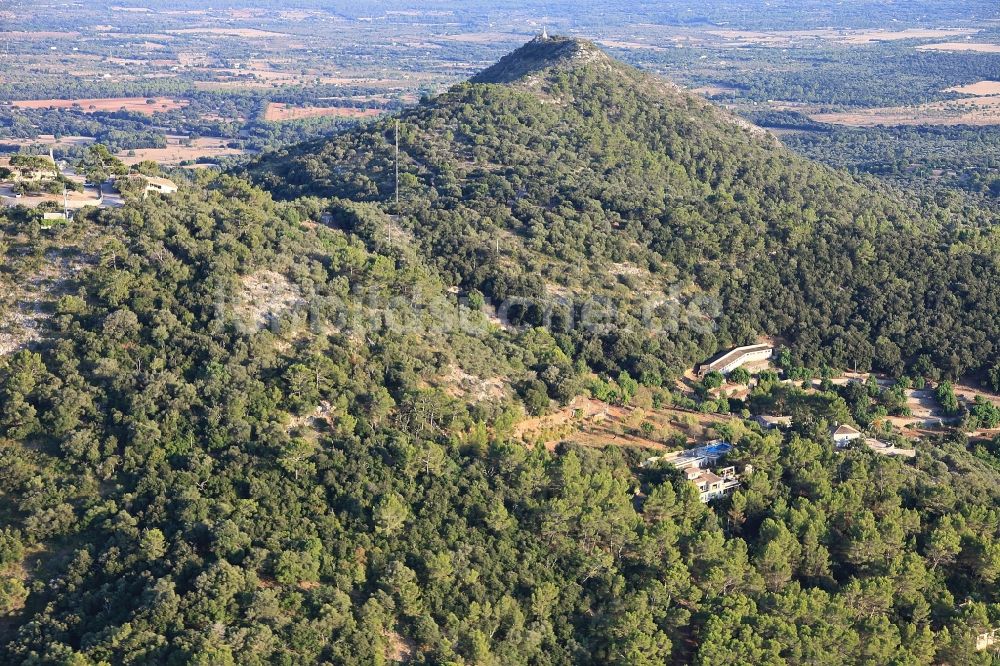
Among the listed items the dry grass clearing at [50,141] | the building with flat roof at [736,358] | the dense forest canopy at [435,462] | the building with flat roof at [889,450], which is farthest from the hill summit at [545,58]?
the dry grass clearing at [50,141]

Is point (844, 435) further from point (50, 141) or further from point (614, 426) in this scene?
point (50, 141)

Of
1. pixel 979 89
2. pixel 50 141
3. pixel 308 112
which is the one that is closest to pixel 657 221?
pixel 50 141

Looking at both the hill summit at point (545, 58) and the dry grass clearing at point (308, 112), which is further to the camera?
the dry grass clearing at point (308, 112)

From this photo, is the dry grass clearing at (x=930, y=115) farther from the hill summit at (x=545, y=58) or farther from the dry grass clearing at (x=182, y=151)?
the dry grass clearing at (x=182, y=151)

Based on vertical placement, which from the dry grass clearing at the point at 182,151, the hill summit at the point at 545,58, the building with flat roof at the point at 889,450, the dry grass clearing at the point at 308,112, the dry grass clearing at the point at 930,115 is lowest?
the building with flat roof at the point at 889,450

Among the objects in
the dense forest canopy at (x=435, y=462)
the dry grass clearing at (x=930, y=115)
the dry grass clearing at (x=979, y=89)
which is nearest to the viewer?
the dense forest canopy at (x=435, y=462)

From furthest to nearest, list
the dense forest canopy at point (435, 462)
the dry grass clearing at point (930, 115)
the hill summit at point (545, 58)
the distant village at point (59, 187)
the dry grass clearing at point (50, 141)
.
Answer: the dry grass clearing at point (930, 115), the dry grass clearing at point (50, 141), the hill summit at point (545, 58), the distant village at point (59, 187), the dense forest canopy at point (435, 462)
